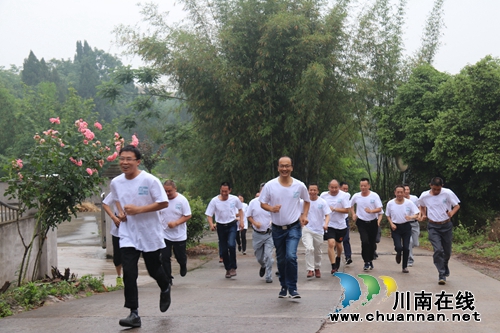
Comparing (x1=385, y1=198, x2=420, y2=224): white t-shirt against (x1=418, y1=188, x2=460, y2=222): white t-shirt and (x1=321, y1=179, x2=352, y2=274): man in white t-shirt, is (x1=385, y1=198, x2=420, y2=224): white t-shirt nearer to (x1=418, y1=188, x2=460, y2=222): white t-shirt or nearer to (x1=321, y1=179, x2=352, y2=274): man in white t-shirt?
(x1=321, y1=179, x2=352, y2=274): man in white t-shirt

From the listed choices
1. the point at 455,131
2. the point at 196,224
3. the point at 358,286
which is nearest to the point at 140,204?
the point at 358,286

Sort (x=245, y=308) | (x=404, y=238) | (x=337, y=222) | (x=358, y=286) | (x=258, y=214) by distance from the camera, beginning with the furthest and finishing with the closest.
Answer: (x=404, y=238) < (x=337, y=222) < (x=258, y=214) < (x=358, y=286) < (x=245, y=308)

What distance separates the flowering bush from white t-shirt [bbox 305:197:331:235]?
3.57 m

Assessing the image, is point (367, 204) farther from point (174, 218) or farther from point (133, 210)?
point (133, 210)

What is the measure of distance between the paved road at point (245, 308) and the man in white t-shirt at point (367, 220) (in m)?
0.48

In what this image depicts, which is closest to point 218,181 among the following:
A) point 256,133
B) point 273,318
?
point 256,133

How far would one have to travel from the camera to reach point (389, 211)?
42.0 ft

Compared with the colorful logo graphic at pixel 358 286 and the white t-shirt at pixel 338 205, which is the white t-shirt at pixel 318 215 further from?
the colorful logo graphic at pixel 358 286

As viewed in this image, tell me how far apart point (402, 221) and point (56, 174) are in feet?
21.2

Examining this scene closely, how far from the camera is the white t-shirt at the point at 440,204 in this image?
1089 cm

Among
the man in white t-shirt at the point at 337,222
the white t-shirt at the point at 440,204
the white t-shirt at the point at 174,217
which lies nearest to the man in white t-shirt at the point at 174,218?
the white t-shirt at the point at 174,217

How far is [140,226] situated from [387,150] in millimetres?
17853

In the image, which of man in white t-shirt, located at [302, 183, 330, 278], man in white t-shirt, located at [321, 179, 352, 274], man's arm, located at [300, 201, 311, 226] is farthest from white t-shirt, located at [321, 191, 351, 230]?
man's arm, located at [300, 201, 311, 226]

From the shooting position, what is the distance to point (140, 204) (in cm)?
667
